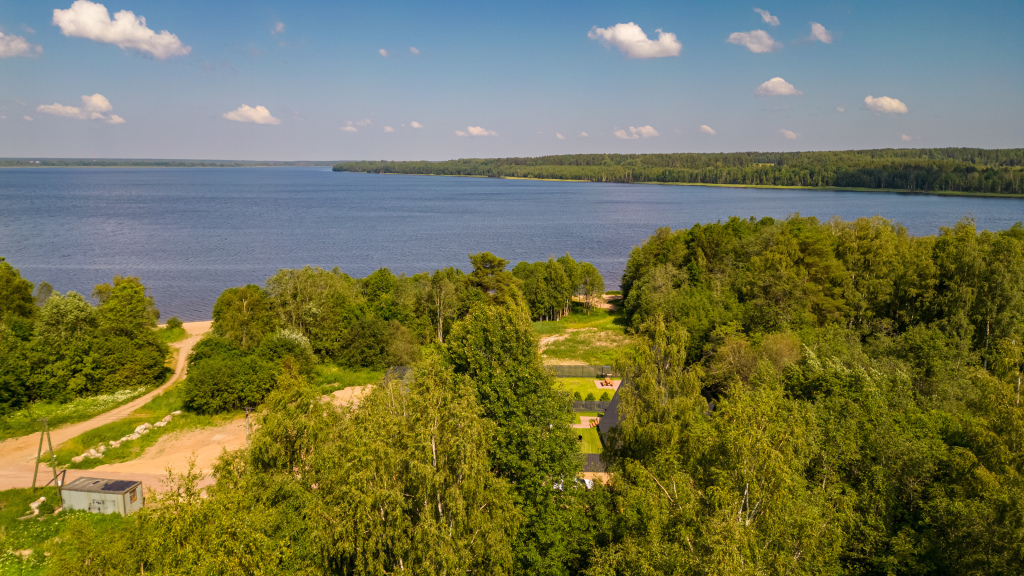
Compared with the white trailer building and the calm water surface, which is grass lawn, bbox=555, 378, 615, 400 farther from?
the calm water surface

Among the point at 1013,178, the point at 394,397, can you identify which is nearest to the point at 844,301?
the point at 394,397

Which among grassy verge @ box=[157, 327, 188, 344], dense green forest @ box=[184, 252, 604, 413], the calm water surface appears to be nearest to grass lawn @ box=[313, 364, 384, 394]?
dense green forest @ box=[184, 252, 604, 413]

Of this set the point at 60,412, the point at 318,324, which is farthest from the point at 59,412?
the point at 318,324

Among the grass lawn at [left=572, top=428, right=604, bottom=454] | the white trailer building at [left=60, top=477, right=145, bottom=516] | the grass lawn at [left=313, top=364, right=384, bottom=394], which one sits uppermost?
the white trailer building at [left=60, top=477, right=145, bottom=516]

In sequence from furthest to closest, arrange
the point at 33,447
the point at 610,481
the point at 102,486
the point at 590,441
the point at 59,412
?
the point at 59,412
the point at 590,441
the point at 33,447
the point at 102,486
the point at 610,481

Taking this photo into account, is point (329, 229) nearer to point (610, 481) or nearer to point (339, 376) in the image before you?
point (339, 376)

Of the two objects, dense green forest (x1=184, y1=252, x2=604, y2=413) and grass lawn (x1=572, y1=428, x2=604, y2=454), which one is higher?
dense green forest (x1=184, y1=252, x2=604, y2=413)

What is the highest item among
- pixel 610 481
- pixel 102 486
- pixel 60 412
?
pixel 610 481
